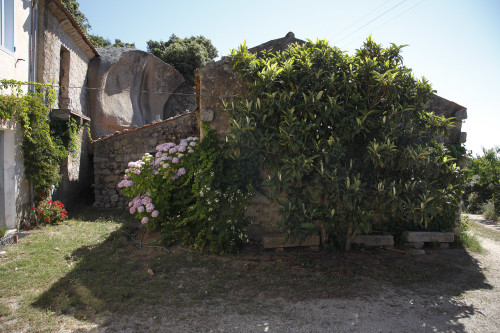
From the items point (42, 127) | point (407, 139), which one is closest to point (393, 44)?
point (407, 139)

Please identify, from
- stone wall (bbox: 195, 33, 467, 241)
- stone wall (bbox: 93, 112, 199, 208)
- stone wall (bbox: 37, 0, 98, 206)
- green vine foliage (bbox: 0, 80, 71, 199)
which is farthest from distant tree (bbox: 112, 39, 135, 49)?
stone wall (bbox: 195, 33, 467, 241)

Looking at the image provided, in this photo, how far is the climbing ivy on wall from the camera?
650cm

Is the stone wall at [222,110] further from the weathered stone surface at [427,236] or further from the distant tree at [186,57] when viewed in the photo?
the distant tree at [186,57]

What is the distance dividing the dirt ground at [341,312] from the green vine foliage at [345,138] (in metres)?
0.87

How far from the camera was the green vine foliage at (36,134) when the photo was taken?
21.5ft

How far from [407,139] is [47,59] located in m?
8.36

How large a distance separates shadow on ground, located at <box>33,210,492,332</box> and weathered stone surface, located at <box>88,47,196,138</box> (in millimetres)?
7269

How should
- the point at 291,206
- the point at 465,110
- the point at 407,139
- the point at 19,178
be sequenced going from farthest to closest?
the point at 19,178 < the point at 465,110 < the point at 407,139 < the point at 291,206

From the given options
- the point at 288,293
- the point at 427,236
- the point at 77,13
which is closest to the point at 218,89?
the point at 288,293

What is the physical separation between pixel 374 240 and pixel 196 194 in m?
3.14

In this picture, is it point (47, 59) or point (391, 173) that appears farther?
point (47, 59)

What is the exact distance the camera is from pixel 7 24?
6.60m

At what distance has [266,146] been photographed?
14.8 feet

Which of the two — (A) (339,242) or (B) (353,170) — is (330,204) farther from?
(A) (339,242)
